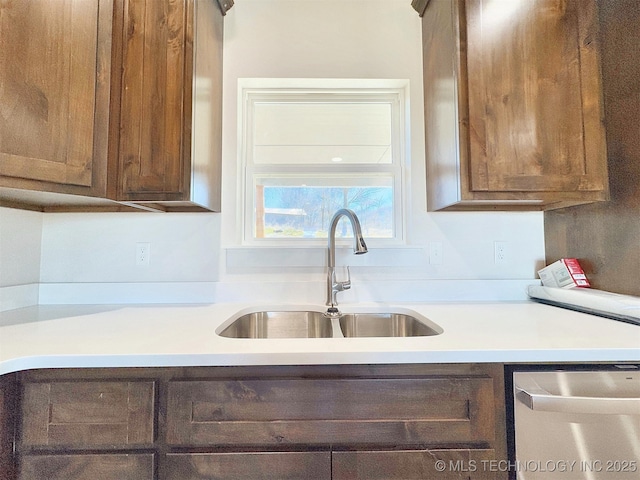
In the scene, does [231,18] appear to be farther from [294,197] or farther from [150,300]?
[150,300]

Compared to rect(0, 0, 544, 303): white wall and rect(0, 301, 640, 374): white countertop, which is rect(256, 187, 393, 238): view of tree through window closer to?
rect(0, 0, 544, 303): white wall

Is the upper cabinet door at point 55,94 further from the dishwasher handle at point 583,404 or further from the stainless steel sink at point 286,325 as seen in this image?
the dishwasher handle at point 583,404

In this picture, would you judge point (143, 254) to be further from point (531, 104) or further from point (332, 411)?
point (531, 104)

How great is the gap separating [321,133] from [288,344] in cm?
114

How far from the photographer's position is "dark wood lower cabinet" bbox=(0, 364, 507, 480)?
2.42 feet

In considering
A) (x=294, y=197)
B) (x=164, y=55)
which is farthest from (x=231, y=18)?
(x=294, y=197)

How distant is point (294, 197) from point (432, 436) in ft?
3.76

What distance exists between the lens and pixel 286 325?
1.39 m

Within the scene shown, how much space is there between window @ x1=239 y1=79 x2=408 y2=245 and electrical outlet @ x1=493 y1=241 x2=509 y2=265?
0.45 meters

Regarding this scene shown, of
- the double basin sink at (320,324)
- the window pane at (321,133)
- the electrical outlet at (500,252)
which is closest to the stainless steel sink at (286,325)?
the double basin sink at (320,324)

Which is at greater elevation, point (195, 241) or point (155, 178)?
point (155, 178)

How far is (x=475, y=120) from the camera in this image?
1.17 meters

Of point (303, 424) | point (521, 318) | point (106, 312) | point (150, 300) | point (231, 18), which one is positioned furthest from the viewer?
point (231, 18)

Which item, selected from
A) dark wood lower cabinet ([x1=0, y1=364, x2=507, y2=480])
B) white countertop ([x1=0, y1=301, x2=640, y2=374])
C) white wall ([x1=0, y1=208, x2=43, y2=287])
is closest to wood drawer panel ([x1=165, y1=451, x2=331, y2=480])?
dark wood lower cabinet ([x1=0, y1=364, x2=507, y2=480])
